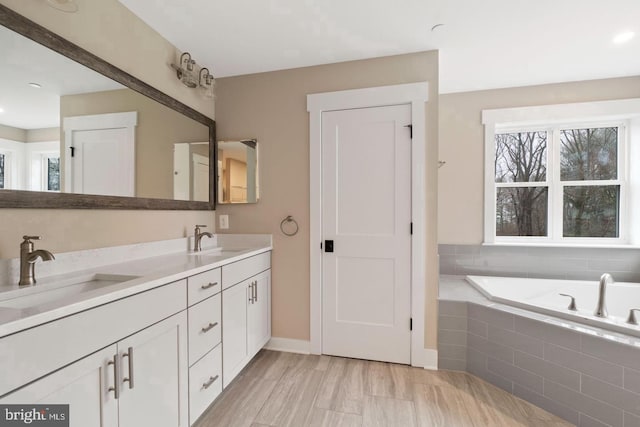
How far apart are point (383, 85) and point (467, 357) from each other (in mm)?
2195

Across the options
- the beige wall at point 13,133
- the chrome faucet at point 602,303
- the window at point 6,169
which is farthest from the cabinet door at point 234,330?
the chrome faucet at point 602,303

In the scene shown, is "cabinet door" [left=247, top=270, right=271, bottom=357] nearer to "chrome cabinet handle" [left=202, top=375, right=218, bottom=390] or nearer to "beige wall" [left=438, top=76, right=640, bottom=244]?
"chrome cabinet handle" [left=202, top=375, right=218, bottom=390]

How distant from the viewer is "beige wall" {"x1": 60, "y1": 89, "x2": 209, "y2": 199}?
58.9 inches

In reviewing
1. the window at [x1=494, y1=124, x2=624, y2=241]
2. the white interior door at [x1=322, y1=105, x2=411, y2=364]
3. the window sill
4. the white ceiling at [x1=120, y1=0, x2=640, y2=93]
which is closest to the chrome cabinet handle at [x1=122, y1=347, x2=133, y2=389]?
the white interior door at [x1=322, y1=105, x2=411, y2=364]

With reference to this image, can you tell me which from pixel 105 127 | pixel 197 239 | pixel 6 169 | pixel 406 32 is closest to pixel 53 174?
pixel 6 169

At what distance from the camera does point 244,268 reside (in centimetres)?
200

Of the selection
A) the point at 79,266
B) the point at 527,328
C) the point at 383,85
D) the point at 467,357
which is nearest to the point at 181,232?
the point at 79,266

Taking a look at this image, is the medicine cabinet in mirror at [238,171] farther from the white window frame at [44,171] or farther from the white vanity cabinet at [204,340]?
the white window frame at [44,171]

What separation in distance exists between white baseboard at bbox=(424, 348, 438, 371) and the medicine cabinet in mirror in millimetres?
1864

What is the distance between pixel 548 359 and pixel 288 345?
6.03 ft

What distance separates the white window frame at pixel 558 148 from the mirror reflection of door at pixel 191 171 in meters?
2.76

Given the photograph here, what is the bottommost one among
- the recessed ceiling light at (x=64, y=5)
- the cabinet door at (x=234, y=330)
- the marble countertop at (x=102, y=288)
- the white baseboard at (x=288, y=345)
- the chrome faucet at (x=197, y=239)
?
the white baseboard at (x=288, y=345)

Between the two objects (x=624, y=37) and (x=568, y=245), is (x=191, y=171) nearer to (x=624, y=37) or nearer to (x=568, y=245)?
(x=624, y=37)

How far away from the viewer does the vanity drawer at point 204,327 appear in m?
1.46
